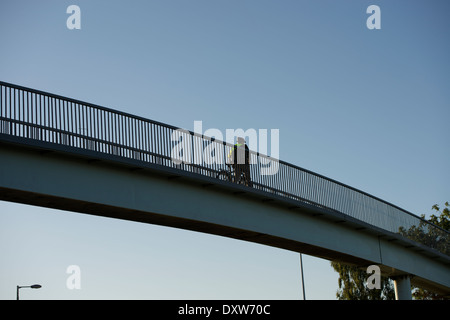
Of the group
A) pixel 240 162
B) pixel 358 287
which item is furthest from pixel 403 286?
pixel 358 287

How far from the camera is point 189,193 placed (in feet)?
79.8

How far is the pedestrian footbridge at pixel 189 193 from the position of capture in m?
20.3

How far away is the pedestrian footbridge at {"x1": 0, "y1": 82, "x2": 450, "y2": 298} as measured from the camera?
66.5 ft

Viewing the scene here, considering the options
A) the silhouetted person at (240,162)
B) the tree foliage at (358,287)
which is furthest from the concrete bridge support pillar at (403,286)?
the tree foliage at (358,287)

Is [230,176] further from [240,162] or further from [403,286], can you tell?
[403,286]

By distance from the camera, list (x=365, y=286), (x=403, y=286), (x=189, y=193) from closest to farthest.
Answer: (x=189, y=193) → (x=403, y=286) → (x=365, y=286)

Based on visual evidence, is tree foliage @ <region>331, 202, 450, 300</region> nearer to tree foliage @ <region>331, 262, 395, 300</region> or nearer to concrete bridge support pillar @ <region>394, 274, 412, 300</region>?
tree foliage @ <region>331, 262, 395, 300</region>

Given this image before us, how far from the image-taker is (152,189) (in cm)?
2322

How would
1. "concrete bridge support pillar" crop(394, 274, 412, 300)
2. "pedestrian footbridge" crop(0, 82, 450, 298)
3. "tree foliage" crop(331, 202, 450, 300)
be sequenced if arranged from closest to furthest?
"pedestrian footbridge" crop(0, 82, 450, 298) → "concrete bridge support pillar" crop(394, 274, 412, 300) → "tree foliage" crop(331, 202, 450, 300)

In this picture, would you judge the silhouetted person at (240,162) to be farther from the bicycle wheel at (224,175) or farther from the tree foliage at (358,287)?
the tree foliage at (358,287)

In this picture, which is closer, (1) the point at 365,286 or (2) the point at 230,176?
(2) the point at 230,176

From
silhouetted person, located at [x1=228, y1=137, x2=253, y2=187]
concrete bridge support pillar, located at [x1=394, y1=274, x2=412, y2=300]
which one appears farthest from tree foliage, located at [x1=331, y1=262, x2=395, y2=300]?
silhouetted person, located at [x1=228, y1=137, x2=253, y2=187]
